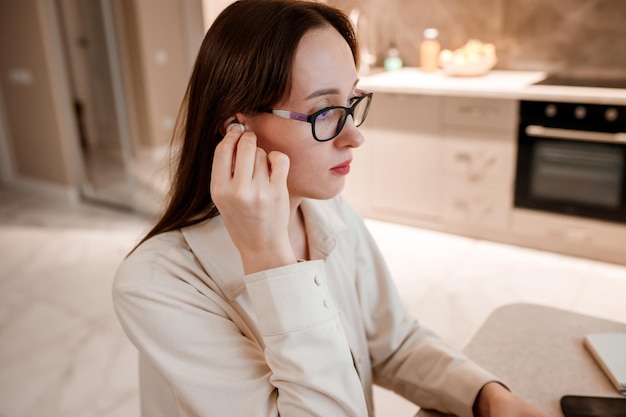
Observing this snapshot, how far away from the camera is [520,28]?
360cm

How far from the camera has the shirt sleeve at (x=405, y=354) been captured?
986 millimetres

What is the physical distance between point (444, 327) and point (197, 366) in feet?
6.57

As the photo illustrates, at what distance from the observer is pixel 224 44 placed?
0.93 m

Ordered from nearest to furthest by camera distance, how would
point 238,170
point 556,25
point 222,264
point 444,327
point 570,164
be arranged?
1. point 238,170
2. point 222,264
3. point 444,327
4. point 570,164
5. point 556,25

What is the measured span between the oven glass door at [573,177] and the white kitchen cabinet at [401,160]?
0.52 m

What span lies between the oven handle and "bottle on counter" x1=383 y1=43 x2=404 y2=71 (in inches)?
44.2

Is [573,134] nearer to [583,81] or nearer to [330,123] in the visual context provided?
[583,81]

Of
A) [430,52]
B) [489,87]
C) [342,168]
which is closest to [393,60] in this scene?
[430,52]

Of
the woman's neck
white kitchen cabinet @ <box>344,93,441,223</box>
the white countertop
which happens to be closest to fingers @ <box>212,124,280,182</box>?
the woman's neck

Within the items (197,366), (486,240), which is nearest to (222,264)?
(197,366)

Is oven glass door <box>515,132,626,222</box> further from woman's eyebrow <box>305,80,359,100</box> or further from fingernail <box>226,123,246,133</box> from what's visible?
fingernail <box>226,123,246,133</box>

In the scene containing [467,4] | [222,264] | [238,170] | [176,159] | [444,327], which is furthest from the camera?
[467,4]

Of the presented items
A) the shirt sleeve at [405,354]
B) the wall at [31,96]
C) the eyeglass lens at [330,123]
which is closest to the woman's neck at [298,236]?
the shirt sleeve at [405,354]

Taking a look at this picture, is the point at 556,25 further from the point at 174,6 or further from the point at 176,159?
the point at 176,159
